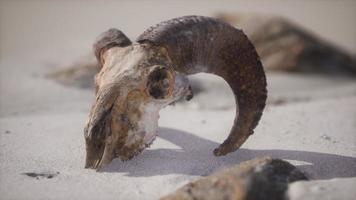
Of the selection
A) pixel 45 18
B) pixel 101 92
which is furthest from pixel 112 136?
pixel 45 18

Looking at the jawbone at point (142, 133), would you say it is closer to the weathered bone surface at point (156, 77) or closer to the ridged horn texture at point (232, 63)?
the weathered bone surface at point (156, 77)

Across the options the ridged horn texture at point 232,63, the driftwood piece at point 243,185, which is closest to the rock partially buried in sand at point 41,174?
the driftwood piece at point 243,185

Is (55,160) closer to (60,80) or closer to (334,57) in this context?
(60,80)

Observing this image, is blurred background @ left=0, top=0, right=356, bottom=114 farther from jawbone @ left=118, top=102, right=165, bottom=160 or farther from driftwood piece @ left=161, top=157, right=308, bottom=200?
driftwood piece @ left=161, top=157, right=308, bottom=200

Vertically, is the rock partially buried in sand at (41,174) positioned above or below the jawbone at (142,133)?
below

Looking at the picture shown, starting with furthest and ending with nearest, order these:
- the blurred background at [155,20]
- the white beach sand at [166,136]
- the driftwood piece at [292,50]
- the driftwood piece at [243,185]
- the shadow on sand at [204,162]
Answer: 1. the driftwood piece at [292,50]
2. the blurred background at [155,20]
3. the shadow on sand at [204,162]
4. the white beach sand at [166,136]
5. the driftwood piece at [243,185]

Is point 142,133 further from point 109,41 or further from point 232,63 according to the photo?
point 232,63

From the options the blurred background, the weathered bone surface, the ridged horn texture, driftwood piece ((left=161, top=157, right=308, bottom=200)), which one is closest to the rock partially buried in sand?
the weathered bone surface

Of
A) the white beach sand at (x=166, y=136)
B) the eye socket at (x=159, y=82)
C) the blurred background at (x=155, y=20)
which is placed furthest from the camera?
the blurred background at (x=155, y=20)
